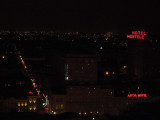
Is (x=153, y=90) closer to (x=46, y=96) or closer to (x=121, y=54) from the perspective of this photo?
(x=46, y=96)

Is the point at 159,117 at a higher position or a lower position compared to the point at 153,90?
higher

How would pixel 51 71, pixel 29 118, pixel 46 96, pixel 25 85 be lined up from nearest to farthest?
pixel 29 118
pixel 46 96
pixel 25 85
pixel 51 71

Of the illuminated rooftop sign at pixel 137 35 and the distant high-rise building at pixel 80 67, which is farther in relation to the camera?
the illuminated rooftop sign at pixel 137 35

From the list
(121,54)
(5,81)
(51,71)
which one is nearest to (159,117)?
(5,81)

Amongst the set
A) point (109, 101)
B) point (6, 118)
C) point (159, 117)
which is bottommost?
point (109, 101)

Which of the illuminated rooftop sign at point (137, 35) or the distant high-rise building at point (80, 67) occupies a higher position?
the illuminated rooftop sign at point (137, 35)

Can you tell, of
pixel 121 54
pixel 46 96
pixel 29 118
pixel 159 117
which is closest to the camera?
pixel 29 118

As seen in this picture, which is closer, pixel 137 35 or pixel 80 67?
pixel 80 67

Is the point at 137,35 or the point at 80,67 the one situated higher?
the point at 137,35

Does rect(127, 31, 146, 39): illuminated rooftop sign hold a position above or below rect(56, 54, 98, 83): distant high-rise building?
above

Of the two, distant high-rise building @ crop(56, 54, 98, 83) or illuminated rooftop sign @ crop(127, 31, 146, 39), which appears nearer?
distant high-rise building @ crop(56, 54, 98, 83)

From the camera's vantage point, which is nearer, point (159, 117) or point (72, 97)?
point (159, 117)

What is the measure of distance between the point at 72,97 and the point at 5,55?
423 inches

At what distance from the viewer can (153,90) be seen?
972 centimetres
